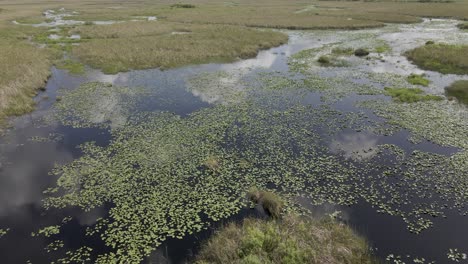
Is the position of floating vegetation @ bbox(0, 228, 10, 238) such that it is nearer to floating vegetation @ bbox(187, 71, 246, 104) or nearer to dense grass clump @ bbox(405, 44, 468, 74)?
floating vegetation @ bbox(187, 71, 246, 104)

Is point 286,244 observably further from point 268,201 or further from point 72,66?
point 72,66

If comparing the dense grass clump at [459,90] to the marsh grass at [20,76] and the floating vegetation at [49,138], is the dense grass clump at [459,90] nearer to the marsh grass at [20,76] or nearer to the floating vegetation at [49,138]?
the floating vegetation at [49,138]

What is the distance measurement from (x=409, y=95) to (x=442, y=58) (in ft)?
62.4

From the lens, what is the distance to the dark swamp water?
1596 cm

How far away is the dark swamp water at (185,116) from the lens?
15960 mm

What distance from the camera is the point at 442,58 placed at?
48.2 meters

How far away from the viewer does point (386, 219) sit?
1745 cm

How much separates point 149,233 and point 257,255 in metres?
6.21

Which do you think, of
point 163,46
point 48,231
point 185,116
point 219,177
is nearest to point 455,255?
point 219,177

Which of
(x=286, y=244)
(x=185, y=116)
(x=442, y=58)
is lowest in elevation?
(x=286, y=244)

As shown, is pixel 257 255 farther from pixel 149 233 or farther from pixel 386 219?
pixel 386 219

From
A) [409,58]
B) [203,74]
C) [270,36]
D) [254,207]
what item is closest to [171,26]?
[270,36]

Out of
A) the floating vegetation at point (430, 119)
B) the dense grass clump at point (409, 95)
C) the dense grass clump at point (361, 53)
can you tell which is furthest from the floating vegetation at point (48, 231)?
the dense grass clump at point (361, 53)

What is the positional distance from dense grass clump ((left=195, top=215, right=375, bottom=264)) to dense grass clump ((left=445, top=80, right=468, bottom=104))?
1081 inches
